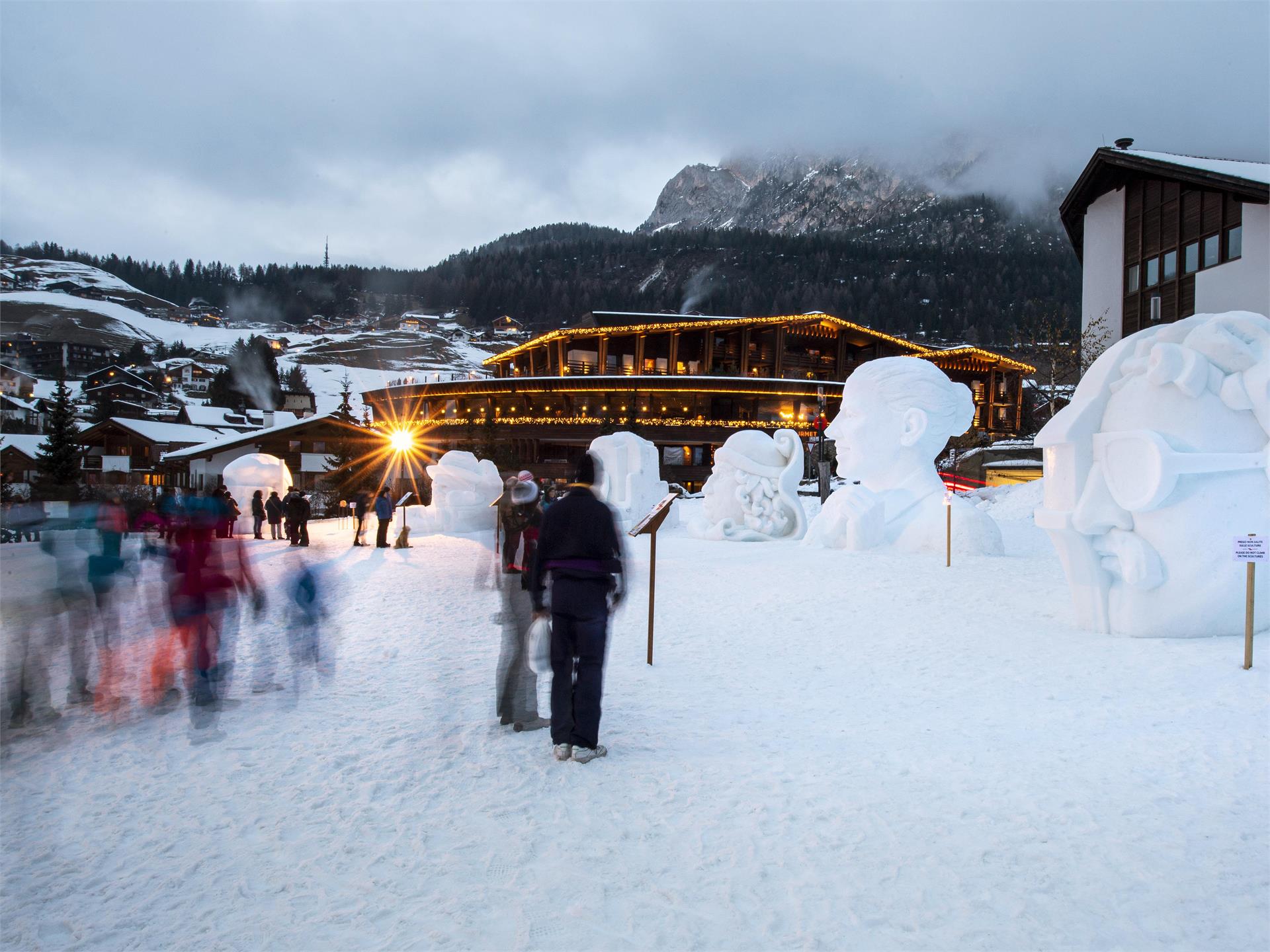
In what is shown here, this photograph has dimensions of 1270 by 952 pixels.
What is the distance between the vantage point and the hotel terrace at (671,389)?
1673 inches

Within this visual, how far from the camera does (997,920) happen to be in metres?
2.32

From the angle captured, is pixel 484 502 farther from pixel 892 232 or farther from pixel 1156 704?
pixel 892 232

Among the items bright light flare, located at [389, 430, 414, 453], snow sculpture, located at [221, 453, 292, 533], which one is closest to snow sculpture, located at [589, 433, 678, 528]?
snow sculpture, located at [221, 453, 292, 533]

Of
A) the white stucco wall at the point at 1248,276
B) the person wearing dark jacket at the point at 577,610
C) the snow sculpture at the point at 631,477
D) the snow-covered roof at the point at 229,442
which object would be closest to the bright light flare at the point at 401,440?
the snow-covered roof at the point at 229,442

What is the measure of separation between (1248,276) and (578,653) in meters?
23.6

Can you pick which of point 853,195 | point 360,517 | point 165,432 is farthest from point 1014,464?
point 853,195

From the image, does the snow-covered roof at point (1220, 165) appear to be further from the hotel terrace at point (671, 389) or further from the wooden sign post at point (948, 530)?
the hotel terrace at point (671, 389)

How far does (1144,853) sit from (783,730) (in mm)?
1724

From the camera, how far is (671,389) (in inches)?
1673

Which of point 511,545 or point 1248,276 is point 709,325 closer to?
point 1248,276

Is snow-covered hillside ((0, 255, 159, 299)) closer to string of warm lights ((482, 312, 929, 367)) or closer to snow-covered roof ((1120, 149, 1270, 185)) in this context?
string of warm lights ((482, 312, 929, 367))

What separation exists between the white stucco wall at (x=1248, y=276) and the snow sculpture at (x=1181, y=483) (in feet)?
52.1

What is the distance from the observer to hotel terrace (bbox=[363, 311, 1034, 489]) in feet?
139

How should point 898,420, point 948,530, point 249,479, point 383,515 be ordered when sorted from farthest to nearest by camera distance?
point 249,479 → point 383,515 → point 898,420 → point 948,530
